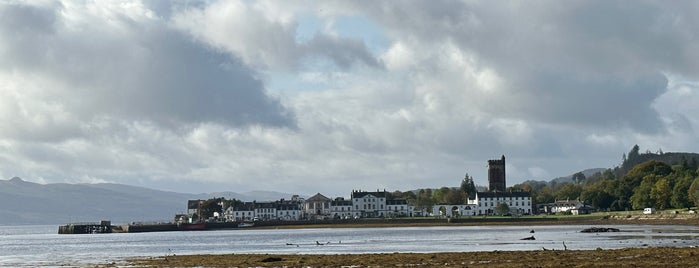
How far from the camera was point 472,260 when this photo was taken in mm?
71875

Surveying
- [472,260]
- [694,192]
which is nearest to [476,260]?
[472,260]

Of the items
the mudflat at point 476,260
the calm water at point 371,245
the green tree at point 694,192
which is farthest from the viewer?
the green tree at point 694,192

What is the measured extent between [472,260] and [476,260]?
0.28 metres

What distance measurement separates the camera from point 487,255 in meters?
77.0

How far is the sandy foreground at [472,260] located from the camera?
64625mm

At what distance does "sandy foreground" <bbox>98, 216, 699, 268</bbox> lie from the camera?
212 ft

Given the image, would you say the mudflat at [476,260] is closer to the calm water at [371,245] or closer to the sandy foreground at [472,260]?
the sandy foreground at [472,260]

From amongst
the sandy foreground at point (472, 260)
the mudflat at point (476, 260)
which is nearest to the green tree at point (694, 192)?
the sandy foreground at point (472, 260)

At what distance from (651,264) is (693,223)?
4192 inches

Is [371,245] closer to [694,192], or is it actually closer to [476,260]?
[476,260]

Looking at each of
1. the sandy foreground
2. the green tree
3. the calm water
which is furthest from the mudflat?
the green tree

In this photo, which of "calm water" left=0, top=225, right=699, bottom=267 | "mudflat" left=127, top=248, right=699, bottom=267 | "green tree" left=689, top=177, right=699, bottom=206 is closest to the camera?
"mudflat" left=127, top=248, right=699, bottom=267

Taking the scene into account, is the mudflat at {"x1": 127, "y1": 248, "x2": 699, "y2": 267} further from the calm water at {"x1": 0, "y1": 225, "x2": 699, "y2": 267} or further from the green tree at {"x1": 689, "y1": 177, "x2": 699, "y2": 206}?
the green tree at {"x1": 689, "y1": 177, "x2": 699, "y2": 206}

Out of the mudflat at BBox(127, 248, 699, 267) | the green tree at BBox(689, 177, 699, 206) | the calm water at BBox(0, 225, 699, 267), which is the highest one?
the green tree at BBox(689, 177, 699, 206)
